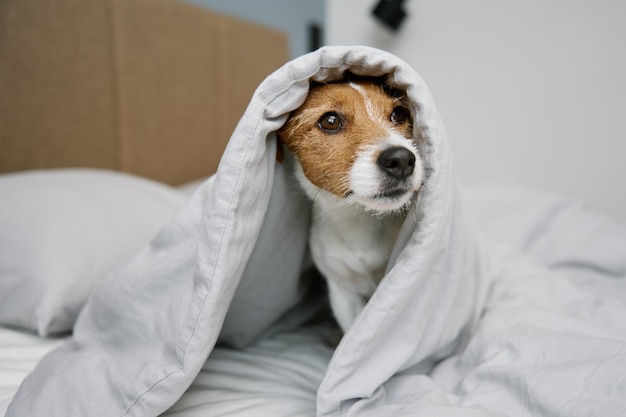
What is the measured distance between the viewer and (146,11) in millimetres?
1686

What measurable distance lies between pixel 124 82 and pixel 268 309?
3.64 ft

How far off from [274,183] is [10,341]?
28.7 inches

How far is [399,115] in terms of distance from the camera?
921mm

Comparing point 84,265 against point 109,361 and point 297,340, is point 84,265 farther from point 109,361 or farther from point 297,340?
point 297,340

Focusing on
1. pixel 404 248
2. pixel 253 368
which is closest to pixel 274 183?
pixel 404 248

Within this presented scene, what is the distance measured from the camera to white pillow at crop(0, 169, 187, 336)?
3.26 feet

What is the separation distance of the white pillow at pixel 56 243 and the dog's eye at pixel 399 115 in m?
0.76

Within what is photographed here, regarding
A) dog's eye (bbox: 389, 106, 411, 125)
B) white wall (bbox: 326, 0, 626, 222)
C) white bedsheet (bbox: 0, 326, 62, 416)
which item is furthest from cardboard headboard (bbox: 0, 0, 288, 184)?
dog's eye (bbox: 389, 106, 411, 125)

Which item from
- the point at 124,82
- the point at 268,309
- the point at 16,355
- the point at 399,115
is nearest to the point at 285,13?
the point at 124,82

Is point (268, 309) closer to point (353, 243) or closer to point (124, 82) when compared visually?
point (353, 243)

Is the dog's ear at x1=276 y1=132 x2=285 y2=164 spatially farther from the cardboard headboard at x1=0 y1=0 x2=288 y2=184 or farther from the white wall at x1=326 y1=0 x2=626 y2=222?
the white wall at x1=326 y1=0 x2=626 y2=222

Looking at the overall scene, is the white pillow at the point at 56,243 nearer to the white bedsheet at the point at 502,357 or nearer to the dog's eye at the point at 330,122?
the white bedsheet at the point at 502,357

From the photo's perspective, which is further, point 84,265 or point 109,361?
point 84,265

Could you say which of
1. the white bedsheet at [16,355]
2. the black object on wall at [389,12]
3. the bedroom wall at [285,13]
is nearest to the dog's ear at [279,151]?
the white bedsheet at [16,355]
